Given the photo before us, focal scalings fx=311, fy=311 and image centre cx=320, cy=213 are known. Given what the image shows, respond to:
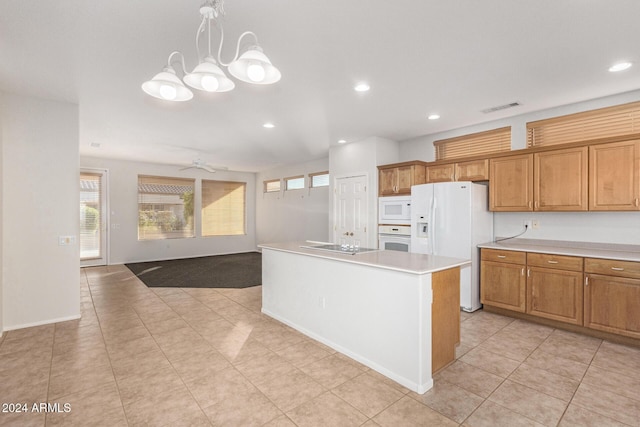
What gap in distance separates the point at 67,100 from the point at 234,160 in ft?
14.5

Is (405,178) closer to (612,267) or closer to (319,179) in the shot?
(612,267)

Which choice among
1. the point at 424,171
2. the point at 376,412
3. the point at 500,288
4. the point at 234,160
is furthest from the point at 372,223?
the point at 234,160

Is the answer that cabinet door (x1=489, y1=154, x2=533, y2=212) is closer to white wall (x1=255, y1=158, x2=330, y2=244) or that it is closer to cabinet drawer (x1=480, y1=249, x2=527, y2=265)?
cabinet drawer (x1=480, y1=249, x2=527, y2=265)

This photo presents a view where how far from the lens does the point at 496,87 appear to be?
3430 millimetres

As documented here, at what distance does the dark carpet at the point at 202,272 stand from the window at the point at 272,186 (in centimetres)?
215

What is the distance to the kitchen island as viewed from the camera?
2.37 m

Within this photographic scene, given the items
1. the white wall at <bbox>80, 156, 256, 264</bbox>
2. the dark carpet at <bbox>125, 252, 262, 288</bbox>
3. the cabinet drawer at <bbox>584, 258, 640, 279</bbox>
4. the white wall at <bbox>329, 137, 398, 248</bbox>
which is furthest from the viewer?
the white wall at <bbox>80, 156, 256, 264</bbox>

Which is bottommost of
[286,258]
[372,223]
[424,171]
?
[286,258]

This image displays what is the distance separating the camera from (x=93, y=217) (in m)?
7.59

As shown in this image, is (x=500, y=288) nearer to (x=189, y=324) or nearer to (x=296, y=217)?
(x=189, y=324)

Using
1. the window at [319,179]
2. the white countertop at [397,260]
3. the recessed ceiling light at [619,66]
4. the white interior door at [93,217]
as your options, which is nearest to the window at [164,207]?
the white interior door at [93,217]

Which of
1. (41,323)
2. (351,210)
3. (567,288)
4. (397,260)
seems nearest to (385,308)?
(397,260)

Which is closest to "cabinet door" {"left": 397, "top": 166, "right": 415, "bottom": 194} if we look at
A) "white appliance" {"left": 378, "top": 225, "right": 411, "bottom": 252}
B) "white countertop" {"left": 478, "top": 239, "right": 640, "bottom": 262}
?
"white appliance" {"left": 378, "top": 225, "right": 411, "bottom": 252}

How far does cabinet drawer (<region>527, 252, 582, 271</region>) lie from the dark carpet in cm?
431
